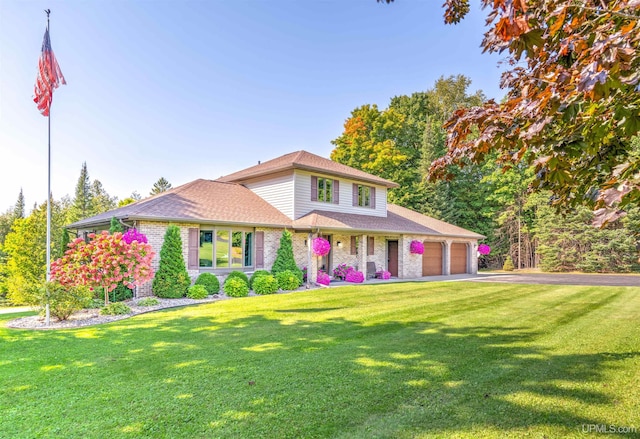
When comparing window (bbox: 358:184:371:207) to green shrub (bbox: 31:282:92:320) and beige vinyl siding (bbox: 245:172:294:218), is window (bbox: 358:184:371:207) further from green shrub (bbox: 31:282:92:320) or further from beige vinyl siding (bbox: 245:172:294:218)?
green shrub (bbox: 31:282:92:320)

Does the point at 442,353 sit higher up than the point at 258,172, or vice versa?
the point at 258,172

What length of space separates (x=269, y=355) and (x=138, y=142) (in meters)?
20.8

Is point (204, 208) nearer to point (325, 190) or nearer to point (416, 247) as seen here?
point (325, 190)

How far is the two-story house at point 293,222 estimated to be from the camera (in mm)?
13484

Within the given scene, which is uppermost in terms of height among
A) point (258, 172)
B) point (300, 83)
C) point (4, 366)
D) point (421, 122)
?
point (421, 122)

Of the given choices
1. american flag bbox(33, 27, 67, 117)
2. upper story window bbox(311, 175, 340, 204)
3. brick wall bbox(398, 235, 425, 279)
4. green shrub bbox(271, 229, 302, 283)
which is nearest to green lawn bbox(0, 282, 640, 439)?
american flag bbox(33, 27, 67, 117)

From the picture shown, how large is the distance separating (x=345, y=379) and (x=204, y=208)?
11641 mm

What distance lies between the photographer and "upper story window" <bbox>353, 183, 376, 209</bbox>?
19.4m

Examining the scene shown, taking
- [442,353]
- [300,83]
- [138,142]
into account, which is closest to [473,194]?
[300,83]

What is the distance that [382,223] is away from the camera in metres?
19.1

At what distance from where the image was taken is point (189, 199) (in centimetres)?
1506

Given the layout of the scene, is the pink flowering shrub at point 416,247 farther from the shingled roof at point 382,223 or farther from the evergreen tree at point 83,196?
the evergreen tree at point 83,196

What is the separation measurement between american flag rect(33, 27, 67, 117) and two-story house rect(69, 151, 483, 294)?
4305mm

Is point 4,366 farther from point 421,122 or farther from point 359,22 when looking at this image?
point 421,122
